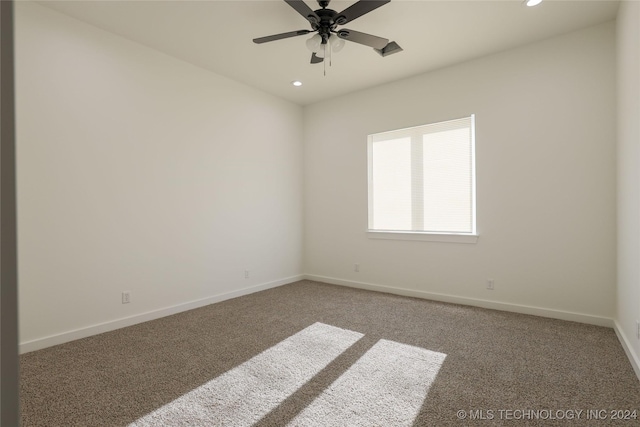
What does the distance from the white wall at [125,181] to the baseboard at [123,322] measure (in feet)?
0.05

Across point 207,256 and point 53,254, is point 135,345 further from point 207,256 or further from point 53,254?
point 207,256

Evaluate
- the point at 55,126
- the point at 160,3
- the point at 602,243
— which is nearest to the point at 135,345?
the point at 55,126

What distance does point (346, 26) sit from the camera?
3.18m

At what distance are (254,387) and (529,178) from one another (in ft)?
10.7

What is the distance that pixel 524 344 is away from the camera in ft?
8.86

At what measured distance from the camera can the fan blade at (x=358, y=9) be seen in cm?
233

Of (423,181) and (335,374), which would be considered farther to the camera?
(423,181)

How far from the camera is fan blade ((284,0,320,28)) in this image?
7.52 ft

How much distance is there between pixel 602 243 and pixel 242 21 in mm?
3908

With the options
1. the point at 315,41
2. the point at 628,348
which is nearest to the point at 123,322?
the point at 315,41

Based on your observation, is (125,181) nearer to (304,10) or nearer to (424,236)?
(304,10)

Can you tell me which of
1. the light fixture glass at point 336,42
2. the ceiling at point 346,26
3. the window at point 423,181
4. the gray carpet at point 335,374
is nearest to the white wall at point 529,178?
the window at point 423,181

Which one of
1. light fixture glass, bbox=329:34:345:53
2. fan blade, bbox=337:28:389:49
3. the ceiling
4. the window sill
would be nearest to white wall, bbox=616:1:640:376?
the ceiling

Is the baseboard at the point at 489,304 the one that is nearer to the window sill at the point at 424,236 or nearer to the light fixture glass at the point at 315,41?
the window sill at the point at 424,236
